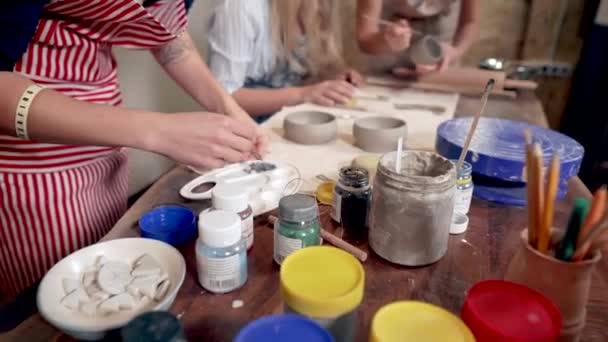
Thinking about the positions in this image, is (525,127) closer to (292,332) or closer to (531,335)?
(531,335)

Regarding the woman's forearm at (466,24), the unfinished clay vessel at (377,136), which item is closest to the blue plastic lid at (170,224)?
the unfinished clay vessel at (377,136)

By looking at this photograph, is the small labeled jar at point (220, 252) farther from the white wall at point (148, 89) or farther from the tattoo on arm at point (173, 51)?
the white wall at point (148, 89)

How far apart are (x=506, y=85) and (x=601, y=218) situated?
116 cm

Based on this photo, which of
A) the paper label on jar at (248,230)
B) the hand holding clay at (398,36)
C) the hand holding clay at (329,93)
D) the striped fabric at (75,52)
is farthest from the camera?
the hand holding clay at (398,36)

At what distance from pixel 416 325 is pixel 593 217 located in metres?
0.22

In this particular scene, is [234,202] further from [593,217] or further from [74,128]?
[593,217]

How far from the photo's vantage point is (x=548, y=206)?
1.64 ft

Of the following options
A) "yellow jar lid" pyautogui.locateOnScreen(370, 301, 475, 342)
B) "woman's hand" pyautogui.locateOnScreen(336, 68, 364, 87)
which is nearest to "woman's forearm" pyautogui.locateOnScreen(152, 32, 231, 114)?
"woman's hand" pyautogui.locateOnScreen(336, 68, 364, 87)

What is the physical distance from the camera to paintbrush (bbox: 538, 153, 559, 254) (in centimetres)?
50

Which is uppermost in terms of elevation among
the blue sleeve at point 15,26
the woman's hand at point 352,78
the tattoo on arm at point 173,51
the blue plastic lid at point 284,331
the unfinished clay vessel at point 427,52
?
the blue sleeve at point 15,26

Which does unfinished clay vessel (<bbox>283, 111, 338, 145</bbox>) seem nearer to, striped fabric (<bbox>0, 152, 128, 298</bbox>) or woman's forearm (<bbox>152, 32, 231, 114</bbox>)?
woman's forearm (<bbox>152, 32, 231, 114</bbox>)

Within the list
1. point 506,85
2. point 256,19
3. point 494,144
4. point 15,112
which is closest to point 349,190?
point 494,144

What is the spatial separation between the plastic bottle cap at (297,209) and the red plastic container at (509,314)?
0.23 m

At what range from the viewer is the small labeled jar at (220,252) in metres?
0.57
